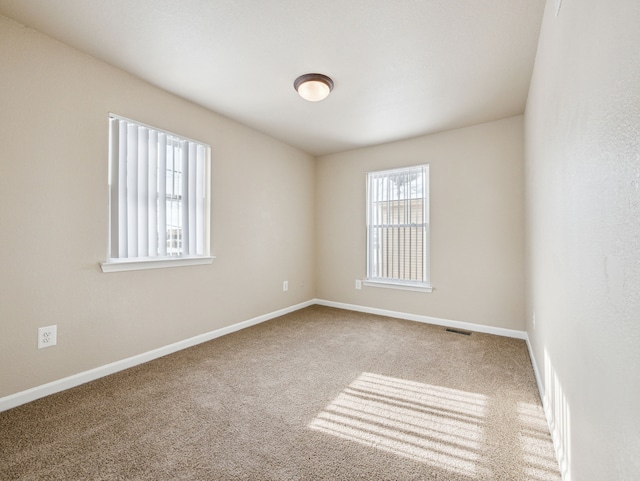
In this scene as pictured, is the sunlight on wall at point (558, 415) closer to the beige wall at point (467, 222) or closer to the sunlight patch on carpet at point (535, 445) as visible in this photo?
the sunlight patch on carpet at point (535, 445)

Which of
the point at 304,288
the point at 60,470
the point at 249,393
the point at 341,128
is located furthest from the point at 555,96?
the point at 304,288

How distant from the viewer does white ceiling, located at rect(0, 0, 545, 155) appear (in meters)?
1.74

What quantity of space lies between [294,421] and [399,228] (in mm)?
2846

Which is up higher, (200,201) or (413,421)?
(200,201)

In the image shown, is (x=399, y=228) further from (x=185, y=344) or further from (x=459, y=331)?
(x=185, y=344)

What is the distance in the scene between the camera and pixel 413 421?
1.73 meters

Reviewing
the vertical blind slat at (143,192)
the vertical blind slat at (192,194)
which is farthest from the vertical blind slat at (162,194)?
the vertical blind slat at (192,194)

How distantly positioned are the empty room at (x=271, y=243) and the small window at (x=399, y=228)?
0.18 ft

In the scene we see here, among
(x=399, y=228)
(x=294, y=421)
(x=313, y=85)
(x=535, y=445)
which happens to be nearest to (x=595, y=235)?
(x=535, y=445)

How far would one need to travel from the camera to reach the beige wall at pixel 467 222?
3.19 metres

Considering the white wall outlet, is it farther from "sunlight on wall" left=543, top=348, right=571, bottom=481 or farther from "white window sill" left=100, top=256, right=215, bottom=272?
"sunlight on wall" left=543, top=348, right=571, bottom=481

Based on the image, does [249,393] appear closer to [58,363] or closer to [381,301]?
[58,363]

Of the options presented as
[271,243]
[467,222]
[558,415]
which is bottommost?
[558,415]

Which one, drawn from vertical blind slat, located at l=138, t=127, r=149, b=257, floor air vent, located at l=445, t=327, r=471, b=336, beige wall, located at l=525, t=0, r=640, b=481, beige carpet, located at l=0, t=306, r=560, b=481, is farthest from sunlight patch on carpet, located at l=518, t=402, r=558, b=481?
vertical blind slat, located at l=138, t=127, r=149, b=257
